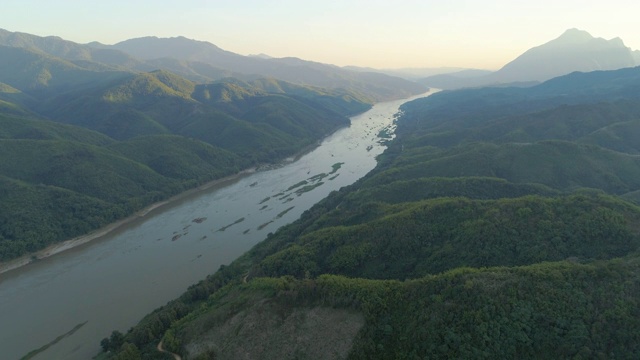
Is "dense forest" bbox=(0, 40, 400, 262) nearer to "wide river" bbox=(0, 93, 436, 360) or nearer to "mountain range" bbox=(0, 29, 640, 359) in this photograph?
"mountain range" bbox=(0, 29, 640, 359)

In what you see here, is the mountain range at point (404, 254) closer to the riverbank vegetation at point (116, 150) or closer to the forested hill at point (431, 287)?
the forested hill at point (431, 287)

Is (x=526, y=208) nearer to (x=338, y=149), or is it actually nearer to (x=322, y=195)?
(x=322, y=195)

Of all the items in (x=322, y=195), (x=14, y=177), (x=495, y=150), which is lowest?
(x=322, y=195)

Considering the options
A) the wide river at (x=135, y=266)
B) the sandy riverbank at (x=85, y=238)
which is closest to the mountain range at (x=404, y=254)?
the sandy riverbank at (x=85, y=238)

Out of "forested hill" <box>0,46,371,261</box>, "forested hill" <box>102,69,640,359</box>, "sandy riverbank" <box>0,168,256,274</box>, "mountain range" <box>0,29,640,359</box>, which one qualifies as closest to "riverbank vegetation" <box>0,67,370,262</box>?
"forested hill" <box>0,46,371,261</box>

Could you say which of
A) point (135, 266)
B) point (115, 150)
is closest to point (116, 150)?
point (115, 150)

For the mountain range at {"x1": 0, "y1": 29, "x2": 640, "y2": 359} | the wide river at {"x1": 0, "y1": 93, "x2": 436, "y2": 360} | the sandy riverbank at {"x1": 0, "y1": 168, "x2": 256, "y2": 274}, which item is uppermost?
the mountain range at {"x1": 0, "y1": 29, "x2": 640, "y2": 359}

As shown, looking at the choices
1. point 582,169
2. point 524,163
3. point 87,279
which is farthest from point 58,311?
point 582,169
